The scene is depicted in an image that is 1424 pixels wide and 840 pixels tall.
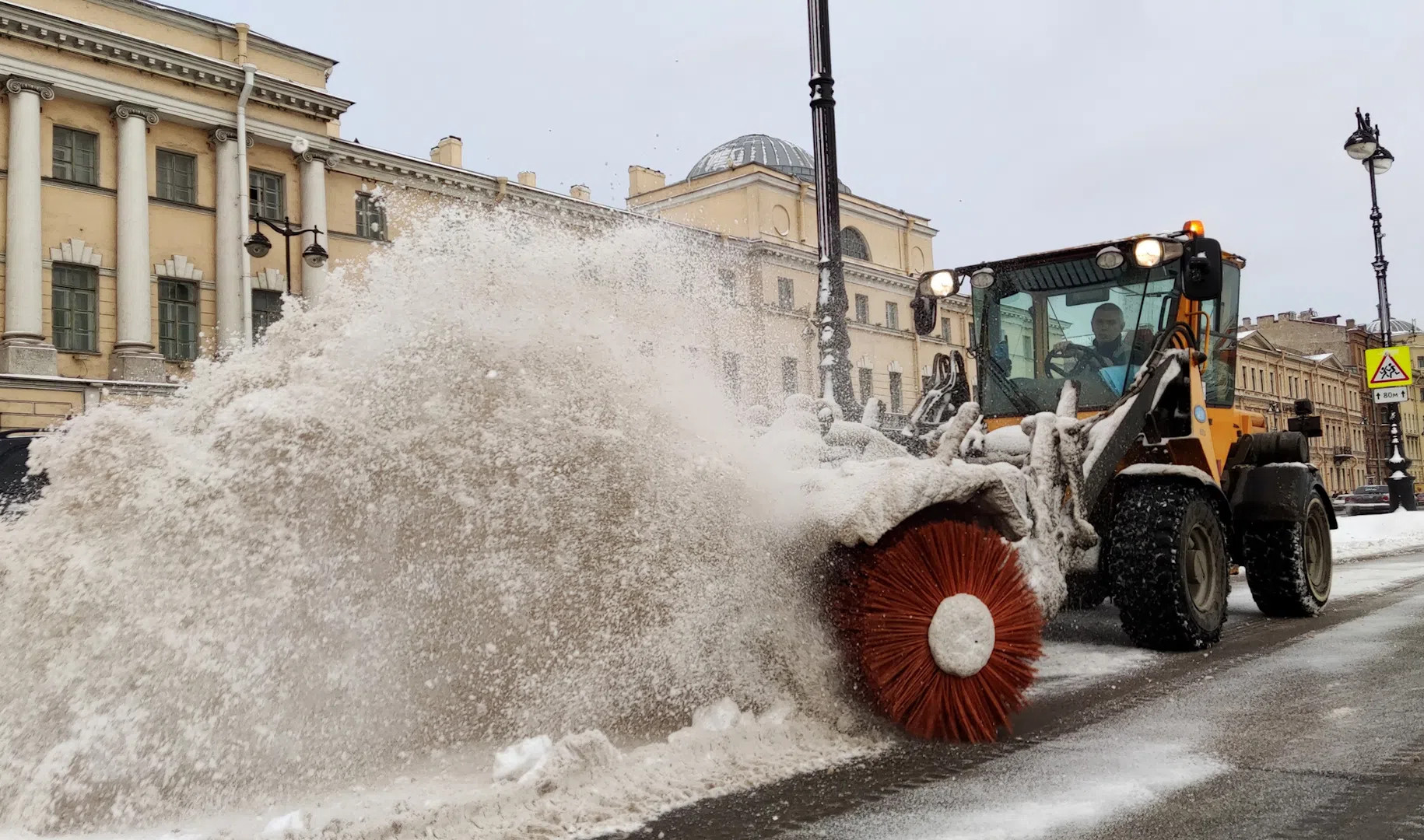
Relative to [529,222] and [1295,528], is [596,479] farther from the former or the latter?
[1295,528]

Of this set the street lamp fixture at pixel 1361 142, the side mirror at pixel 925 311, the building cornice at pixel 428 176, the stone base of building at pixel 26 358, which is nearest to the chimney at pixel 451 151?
the building cornice at pixel 428 176

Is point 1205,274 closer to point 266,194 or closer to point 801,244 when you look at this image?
point 266,194

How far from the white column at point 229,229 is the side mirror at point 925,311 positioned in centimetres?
2199

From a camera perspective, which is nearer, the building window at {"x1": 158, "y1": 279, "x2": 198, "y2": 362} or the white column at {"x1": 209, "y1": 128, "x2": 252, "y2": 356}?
the building window at {"x1": 158, "y1": 279, "x2": 198, "y2": 362}

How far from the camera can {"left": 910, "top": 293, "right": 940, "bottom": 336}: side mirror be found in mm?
7586

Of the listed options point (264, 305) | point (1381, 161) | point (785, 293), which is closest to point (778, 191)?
point (785, 293)

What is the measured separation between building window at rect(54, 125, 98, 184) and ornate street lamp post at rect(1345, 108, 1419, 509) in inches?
1021

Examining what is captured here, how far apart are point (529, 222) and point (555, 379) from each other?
0.83 m

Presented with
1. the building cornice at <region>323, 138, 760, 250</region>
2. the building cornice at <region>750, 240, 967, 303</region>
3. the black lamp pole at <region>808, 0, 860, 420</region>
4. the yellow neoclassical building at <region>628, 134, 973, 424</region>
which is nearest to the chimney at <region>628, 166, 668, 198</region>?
the yellow neoclassical building at <region>628, 134, 973, 424</region>

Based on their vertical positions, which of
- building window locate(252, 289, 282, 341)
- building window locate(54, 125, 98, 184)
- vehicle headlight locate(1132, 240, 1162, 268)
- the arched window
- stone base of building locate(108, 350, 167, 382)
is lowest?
vehicle headlight locate(1132, 240, 1162, 268)

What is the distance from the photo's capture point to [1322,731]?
179 inches

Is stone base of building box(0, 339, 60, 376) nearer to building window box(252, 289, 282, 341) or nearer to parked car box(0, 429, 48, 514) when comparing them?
building window box(252, 289, 282, 341)

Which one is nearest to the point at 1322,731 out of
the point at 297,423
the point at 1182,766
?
the point at 1182,766

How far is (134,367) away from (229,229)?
13.3ft
